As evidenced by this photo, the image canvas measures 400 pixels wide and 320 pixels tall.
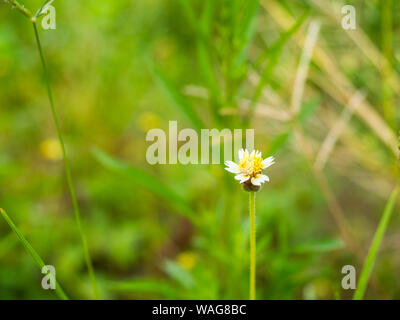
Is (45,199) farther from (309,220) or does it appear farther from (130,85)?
(309,220)

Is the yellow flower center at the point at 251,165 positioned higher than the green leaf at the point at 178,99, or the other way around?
the green leaf at the point at 178,99

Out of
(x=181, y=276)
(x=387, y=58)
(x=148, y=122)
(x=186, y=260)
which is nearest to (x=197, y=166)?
(x=148, y=122)

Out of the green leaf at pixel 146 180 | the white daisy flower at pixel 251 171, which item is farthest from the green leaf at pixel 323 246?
the white daisy flower at pixel 251 171

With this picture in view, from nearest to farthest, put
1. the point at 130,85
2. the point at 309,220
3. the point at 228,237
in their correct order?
the point at 228,237 < the point at 309,220 < the point at 130,85

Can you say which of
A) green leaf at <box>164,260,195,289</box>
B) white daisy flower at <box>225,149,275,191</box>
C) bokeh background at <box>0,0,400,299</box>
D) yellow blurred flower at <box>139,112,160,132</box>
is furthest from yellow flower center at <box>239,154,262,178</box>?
yellow blurred flower at <box>139,112,160,132</box>

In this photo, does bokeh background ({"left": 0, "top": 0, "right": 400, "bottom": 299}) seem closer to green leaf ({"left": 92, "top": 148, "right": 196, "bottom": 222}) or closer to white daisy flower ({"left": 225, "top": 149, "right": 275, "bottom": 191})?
green leaf ({"left": 92, "top": 148, "right": 196, "bottom": 222})

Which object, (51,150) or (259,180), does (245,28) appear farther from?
(51,150)

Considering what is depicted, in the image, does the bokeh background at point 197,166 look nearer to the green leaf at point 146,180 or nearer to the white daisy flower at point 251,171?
the green leaf at point 146,180

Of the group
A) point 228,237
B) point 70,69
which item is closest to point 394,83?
point 228,237
